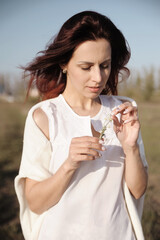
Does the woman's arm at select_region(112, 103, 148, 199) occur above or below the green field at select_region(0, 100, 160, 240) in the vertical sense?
above

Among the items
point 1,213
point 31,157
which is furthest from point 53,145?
point 1,213

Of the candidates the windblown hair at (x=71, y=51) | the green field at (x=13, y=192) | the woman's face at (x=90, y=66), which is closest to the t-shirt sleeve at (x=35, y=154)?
the woman's face at (x=90, y=66)

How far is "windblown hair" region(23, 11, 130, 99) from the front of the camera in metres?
1.83

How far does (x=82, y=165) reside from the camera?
5.73ft

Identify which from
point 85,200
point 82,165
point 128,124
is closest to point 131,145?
Answer: point 128,124

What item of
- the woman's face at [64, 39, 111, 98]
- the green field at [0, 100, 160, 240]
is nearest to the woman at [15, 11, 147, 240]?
the woman's face at [64, 39, 111, 98]

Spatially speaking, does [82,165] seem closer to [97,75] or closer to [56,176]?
[56,176]

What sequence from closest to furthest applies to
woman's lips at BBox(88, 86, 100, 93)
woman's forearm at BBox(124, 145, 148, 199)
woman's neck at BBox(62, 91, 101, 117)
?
woman's forearm at BBox(124, 145, 148, 199)
woman's lips at BBox(88, 86, 100, 93)
woman's neck at BBox(62, 91, 101, 117)

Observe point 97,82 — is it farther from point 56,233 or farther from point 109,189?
point 56,233

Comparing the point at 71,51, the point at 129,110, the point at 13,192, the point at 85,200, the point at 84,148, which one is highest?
→ the point at 71,51

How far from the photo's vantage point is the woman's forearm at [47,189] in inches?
63.7

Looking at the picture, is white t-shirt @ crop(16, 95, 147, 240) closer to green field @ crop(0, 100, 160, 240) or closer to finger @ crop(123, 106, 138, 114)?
finger @ crop(123, 106, 138, 114)

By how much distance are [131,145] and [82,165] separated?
1.06 ft

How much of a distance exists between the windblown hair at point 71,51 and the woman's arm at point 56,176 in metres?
0.44
